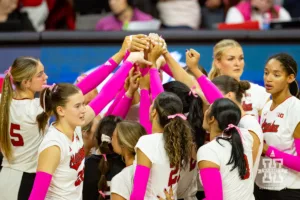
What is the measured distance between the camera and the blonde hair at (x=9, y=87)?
565 cm

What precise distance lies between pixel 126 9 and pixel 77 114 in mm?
4053

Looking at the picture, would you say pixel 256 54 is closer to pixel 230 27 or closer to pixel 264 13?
pixel 230 27

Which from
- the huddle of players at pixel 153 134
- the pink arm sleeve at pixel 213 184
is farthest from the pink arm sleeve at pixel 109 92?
the pink arm sleeve at pixel 213 184

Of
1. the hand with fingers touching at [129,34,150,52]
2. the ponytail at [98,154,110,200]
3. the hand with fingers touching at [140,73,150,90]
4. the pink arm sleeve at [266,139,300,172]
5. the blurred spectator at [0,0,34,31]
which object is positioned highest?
the hand with fingers touching at [129,34,150,52]

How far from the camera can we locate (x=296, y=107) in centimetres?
570

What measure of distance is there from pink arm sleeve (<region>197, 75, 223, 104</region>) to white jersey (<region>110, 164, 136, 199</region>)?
0.67 m

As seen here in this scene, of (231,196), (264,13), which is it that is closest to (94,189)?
(231,196)

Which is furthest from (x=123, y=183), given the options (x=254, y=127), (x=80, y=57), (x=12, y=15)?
(x=12, y=15)

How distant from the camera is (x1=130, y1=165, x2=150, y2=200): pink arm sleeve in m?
5.06

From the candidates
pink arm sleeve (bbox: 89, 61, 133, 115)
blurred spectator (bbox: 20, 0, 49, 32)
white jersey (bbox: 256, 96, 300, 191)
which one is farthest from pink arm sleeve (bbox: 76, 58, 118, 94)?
blurred spectator (bbox: 20, 0, 49, 32)

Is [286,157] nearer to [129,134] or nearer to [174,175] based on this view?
[174,175]

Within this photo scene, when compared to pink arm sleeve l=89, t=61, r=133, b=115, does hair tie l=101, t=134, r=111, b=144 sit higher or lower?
lower

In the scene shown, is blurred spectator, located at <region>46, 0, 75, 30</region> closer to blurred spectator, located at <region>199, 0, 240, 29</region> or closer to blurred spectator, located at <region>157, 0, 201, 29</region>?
blurred spectator, located at <region>157, 0, 201, 29</region>

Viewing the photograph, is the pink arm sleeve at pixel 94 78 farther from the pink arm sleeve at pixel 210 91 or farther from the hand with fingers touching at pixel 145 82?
the pink arm sleeve at pixel 210 91
